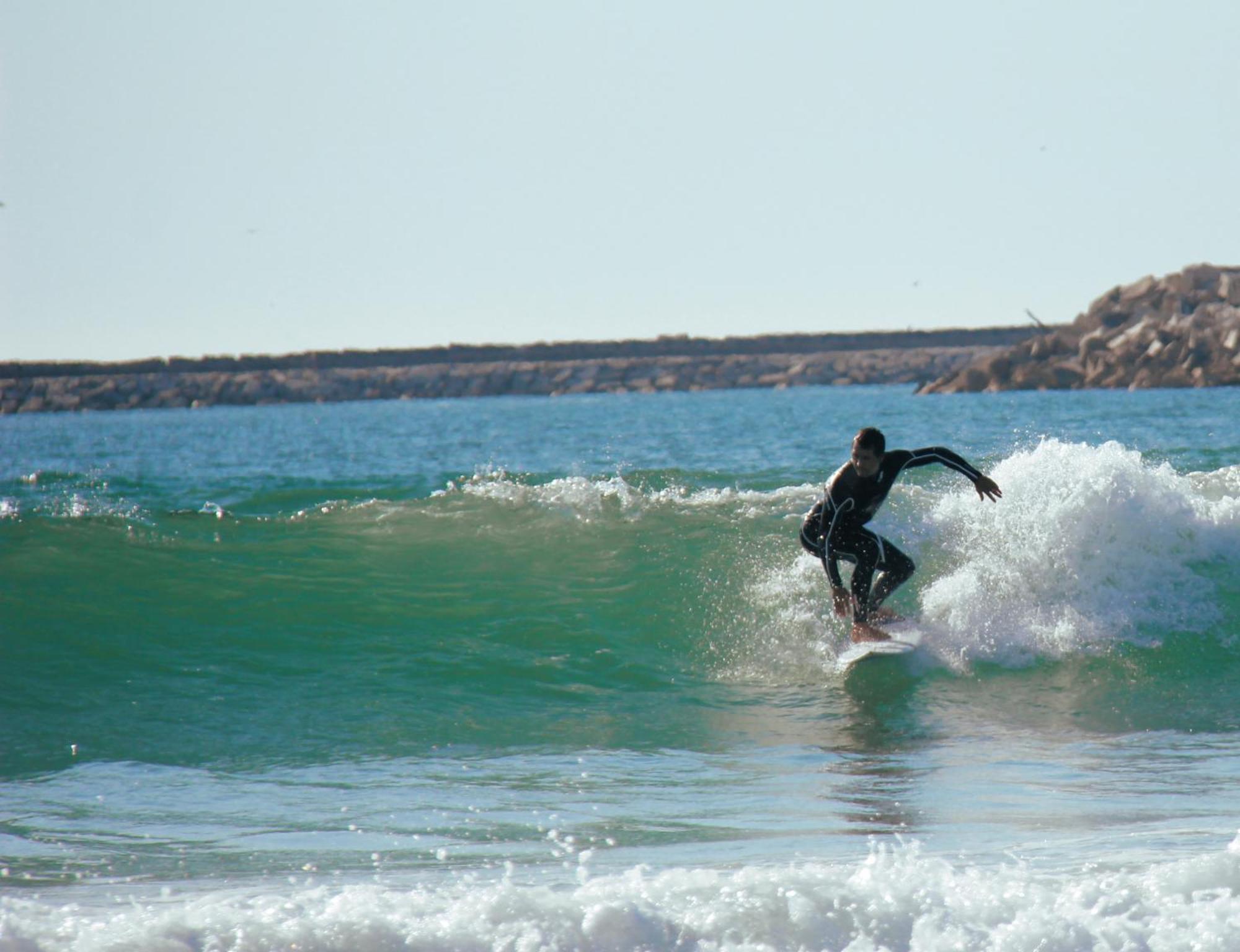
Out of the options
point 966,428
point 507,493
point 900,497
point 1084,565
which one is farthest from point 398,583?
point 966,428

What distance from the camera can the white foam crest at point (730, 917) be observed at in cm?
420

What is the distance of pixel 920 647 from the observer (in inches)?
362

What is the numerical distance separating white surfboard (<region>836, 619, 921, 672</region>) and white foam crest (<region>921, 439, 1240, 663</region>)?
0.37m

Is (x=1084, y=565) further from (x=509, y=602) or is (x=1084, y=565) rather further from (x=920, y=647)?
(x=509, y=602)

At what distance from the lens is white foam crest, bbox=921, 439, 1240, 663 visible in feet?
31.3

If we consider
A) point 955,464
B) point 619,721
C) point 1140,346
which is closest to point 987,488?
point 955,464

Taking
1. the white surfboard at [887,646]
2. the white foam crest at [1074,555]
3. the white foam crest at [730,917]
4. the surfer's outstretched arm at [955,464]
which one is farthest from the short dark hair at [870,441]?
the white foam crest at [730,917]

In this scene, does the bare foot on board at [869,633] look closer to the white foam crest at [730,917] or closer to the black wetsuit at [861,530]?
the black wetsuit at [861,530]

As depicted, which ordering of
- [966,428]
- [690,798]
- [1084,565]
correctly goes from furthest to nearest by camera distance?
[966,428] → [1084,565] → [690,798]

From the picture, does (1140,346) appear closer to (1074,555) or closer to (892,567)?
(1074,555)

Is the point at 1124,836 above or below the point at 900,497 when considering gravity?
below

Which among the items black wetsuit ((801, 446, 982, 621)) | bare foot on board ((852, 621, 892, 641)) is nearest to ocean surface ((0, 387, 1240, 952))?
bare foot on board ((852, 621, 892, 641))

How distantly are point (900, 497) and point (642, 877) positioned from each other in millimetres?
7785

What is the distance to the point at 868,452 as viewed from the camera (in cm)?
842
